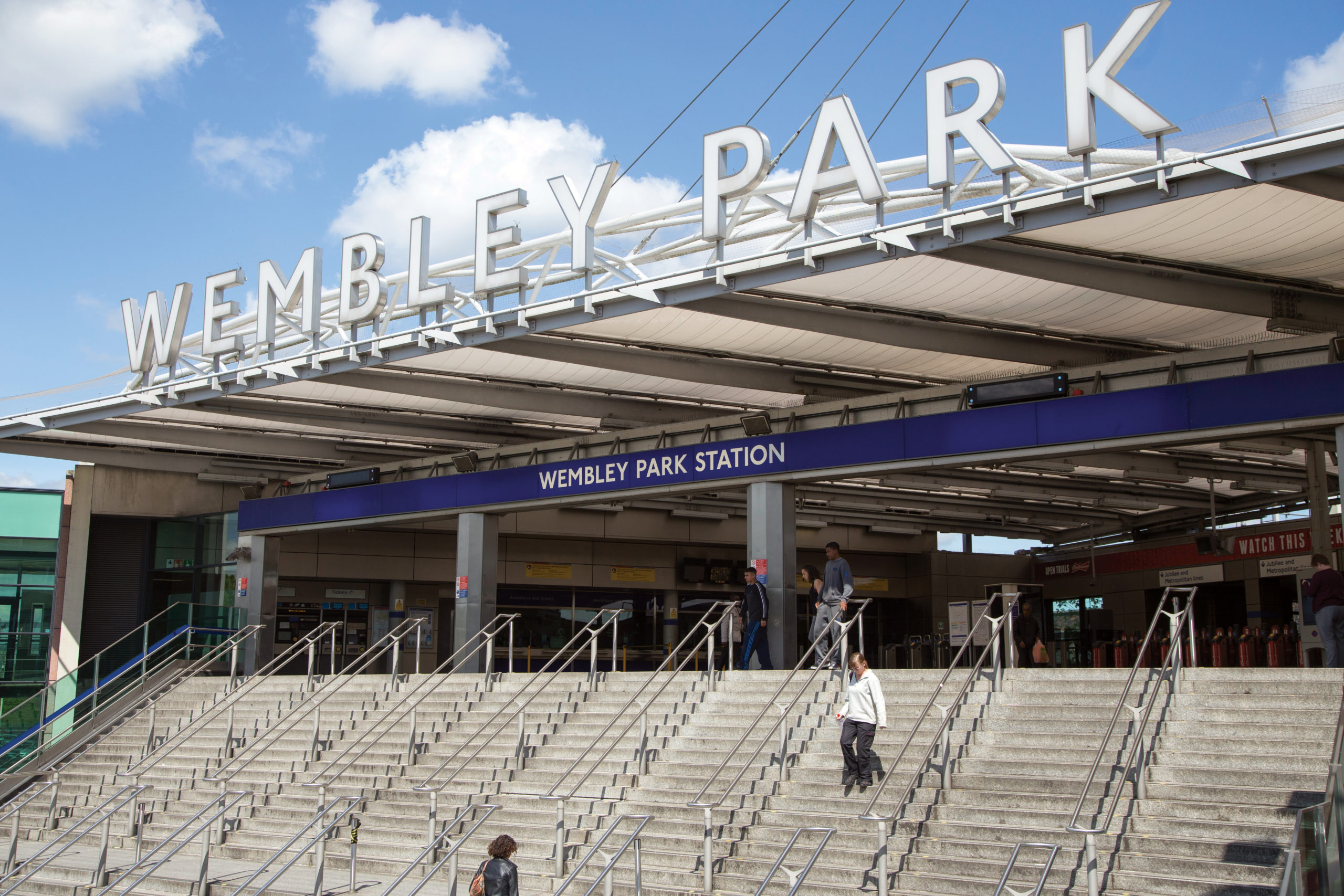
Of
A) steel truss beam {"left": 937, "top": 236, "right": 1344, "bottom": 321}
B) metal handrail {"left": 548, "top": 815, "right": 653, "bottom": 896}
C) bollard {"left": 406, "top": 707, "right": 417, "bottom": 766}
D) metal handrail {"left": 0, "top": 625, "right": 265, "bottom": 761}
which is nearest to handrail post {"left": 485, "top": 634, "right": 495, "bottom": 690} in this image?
bollard {"left": 406, "top": 707, "right": 417, "bottom": 766}

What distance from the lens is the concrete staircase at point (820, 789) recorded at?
30.4ft

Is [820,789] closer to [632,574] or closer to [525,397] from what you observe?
[525,397]

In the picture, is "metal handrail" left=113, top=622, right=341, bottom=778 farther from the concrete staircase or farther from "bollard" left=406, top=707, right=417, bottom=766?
"bollard" left=406, top=707, right=417, bottom=766

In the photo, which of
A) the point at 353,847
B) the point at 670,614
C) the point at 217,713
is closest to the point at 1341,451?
the point at 353,847

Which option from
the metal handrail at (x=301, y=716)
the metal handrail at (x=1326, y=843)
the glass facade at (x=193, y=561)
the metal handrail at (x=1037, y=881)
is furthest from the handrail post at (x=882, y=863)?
the glass facade at (x=193, y=561)

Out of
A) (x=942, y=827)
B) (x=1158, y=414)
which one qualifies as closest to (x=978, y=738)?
(x=942, y=827)

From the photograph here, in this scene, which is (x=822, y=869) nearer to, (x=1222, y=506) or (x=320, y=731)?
→ (x=320, y=731)

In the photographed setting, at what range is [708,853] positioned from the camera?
10156 mm

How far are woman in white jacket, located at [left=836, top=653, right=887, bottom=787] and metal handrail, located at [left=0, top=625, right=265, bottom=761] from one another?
12.9 m

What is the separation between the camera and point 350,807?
38.7 ft

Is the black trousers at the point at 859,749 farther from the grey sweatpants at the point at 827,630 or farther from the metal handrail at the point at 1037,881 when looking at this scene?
the metal handrail at the point at 1037,881

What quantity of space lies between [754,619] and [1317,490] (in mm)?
9140

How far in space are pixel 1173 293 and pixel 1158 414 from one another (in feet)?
5.46

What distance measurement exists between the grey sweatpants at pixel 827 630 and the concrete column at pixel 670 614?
47.7 feet
